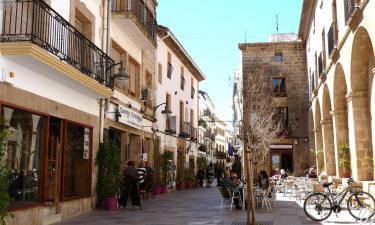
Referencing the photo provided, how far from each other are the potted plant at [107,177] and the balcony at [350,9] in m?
7.90

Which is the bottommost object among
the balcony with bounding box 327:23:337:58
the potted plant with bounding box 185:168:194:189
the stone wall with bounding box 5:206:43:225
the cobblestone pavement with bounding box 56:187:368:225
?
the cobblestone pavement with bounding box 56:187:368:225

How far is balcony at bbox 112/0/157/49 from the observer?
15148mm

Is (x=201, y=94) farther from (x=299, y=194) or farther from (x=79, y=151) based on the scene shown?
(x=79, y=151)

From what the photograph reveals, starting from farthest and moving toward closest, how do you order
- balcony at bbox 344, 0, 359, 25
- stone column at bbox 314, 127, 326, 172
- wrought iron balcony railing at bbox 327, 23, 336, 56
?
stone column at bbox 314, 127, 326, 172
wrought iron balcony railing at bbox 327, 23, 336, 56
balcony at bbox 344, 0, 359, 25

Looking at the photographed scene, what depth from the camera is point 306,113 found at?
32.8m

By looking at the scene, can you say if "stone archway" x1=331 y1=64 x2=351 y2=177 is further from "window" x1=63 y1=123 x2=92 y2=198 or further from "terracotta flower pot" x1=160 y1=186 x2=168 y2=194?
"window" x1=63 y1=123 x2=92 y2=198

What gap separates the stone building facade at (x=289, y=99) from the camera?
32.4 m

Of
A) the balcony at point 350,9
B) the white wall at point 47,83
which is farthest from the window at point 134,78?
the balcony at point 350,9

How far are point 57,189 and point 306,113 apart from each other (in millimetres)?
24535

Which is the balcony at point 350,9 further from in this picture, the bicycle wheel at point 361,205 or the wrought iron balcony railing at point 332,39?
the bicycle wheel at point 361,205

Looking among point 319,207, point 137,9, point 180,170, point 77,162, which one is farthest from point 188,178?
point 319,207

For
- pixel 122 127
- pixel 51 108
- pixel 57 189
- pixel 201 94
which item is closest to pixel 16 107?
pixel 51 108

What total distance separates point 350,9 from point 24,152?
9.50m

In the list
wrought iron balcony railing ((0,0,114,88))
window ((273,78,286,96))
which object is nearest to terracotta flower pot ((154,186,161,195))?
wrought iron balcony railing ((0,0,114,88))
